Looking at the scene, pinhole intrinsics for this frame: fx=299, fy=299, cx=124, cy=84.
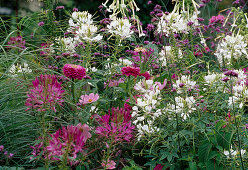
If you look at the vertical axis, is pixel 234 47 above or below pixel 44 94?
below

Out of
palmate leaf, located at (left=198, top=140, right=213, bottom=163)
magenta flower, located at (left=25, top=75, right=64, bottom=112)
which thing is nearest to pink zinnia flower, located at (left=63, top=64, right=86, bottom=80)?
magenta flower, located at (left=25, top=75, right=64, bottom=112)

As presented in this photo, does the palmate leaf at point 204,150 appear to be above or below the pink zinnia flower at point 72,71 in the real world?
below

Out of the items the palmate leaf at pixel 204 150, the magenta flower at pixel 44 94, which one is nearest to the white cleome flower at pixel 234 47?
the palmate leaf at pixel 204 150

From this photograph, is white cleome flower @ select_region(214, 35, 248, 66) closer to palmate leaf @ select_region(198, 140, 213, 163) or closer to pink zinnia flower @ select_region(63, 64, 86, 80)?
palmate leaf @ select_region(198, 140, 213, 163)

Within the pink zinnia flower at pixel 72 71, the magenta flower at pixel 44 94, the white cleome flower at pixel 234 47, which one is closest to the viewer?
the magenta flower at pixel 44 94

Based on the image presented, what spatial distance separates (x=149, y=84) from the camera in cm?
193

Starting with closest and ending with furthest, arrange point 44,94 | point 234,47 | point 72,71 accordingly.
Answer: point 44,94, point 72,71, point 234,47

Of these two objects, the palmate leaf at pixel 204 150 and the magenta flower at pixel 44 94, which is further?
the palmate leaf at pixel 204 150

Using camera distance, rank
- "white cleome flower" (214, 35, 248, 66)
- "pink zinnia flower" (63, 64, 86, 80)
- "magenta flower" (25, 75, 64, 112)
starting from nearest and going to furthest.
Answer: "magenta flower" (25, 75, 64, 112), "pink zinnia flower" (63, 64, 86, 80), "white cleome flower" (214, 35, 248, 66)

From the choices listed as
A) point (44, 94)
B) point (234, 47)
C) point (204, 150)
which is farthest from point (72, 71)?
point (234, 47)

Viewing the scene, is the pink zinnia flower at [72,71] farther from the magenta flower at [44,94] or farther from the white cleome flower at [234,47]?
the white cleome flower at [234,47]

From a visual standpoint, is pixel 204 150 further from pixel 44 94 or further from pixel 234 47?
pixel 234 47

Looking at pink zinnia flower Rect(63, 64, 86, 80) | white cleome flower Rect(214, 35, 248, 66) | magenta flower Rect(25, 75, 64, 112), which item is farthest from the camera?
white cleome flower Rect(214, 35, 248, 66)

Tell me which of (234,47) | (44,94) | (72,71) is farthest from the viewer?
(234,47)
